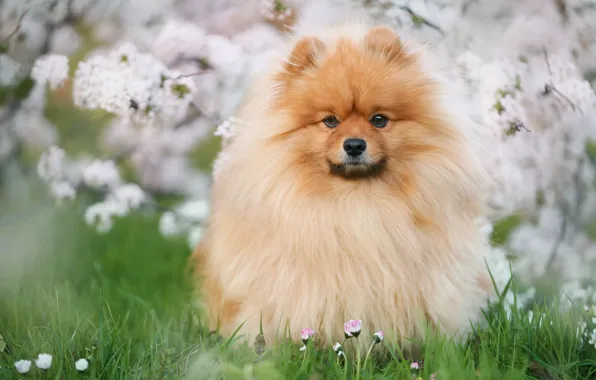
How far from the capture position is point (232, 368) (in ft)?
6.41

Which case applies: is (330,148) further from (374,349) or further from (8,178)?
(8,178)

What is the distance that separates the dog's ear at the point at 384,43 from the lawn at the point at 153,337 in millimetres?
969

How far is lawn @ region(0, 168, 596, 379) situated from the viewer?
2254 mm

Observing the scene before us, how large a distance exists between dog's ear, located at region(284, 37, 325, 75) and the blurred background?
2.14 feet

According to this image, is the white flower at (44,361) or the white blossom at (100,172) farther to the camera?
the white blossom at (100,172)

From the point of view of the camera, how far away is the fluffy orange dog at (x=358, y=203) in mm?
2512

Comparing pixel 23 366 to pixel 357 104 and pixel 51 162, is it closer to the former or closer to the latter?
pixel 357 104

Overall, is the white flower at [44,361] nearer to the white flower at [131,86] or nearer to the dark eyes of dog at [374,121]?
the dark eyes of dog at [374,121]

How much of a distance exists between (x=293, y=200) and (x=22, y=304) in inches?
46.9

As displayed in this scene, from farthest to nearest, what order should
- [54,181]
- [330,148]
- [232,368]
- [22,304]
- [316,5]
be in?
[54,181]
[316,5]
[22,304]
[330,148]
[232,368]

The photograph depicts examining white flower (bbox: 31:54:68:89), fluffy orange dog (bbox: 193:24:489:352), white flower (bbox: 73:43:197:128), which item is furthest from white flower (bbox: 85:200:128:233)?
fluffy orange dog (bbox: 193:24:489:352)

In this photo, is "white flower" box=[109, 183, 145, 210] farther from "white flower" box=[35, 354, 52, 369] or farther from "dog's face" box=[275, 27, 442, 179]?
"white flower" box=[35, 354, 52, 369]

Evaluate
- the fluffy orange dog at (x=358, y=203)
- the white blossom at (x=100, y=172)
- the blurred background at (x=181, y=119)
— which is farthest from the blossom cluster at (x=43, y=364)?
the white blossom at (x=100, y=172)

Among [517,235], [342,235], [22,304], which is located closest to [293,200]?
[342,235]
